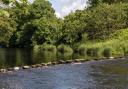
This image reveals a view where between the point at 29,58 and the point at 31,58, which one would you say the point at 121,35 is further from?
the point at 29,58

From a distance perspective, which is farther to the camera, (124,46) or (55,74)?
(124,46)

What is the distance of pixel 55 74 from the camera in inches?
1497

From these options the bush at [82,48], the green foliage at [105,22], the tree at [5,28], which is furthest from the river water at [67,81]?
the tree at [5,28]

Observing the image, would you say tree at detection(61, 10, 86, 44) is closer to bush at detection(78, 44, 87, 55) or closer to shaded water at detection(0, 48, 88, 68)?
bush at detection(78, 44, 87, 55)

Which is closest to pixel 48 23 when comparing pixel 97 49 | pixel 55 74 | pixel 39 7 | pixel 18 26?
pixel 39 7

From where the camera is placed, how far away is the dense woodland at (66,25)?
8812 cm

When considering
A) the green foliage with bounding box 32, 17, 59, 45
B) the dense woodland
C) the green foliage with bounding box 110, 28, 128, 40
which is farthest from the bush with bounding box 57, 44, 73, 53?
the green foliage with bounding box 32, 17, 59, 45

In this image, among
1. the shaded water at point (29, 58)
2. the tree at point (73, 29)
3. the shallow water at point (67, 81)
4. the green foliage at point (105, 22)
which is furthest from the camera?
the tree at point (73, 29)

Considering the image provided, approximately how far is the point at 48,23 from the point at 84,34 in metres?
26.0

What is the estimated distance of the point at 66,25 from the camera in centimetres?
9775

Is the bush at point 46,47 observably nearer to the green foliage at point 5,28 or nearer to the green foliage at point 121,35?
the green foliage at point 5,28

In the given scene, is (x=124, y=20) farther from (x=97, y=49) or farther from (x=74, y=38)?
(x=97, y=49)

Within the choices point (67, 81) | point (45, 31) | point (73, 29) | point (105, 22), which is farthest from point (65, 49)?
point (67, 81)

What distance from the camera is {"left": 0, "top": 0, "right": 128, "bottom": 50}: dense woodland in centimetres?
8812
